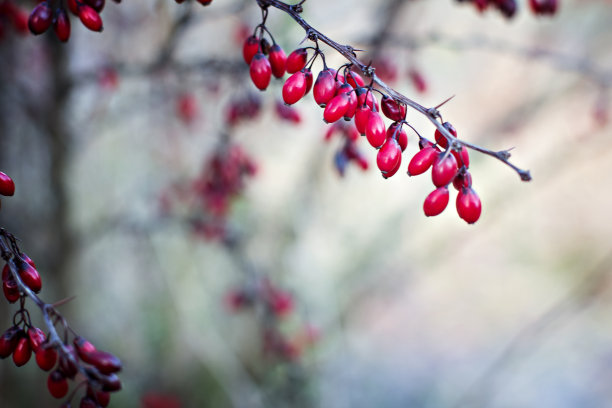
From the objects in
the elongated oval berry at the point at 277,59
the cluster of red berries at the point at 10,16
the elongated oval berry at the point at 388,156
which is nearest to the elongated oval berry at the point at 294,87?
the elongated oval berry at the point at 277,59

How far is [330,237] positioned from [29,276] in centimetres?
417

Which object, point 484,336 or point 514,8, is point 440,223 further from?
point 514,8

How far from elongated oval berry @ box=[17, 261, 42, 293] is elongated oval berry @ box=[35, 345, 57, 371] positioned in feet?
0.37

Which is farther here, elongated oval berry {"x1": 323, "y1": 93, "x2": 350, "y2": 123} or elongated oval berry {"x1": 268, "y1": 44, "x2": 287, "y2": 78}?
elongated oval berry {"x1": 268, "y1": 44, "x2": 287, "y2": 78}

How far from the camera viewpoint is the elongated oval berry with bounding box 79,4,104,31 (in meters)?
1.04

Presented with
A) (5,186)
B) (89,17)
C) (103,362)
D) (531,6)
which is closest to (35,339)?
(103,362)

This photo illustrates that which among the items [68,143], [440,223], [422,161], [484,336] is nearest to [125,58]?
[68,143]

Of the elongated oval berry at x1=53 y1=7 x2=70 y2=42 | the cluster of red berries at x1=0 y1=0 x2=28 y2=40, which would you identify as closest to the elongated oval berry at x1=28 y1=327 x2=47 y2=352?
the elongated oval berry at x1=53 y1=7 x2=70 y2=42

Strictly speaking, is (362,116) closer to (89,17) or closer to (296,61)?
(296,61)

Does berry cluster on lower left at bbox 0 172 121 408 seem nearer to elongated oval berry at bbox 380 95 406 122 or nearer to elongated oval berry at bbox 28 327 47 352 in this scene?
elongated oval berry at bbox 28 327 47 352

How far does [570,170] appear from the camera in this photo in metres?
6.71

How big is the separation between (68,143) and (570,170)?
6.53m

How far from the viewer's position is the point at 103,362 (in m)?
0.85

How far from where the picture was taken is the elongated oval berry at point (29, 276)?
2.88 feet
